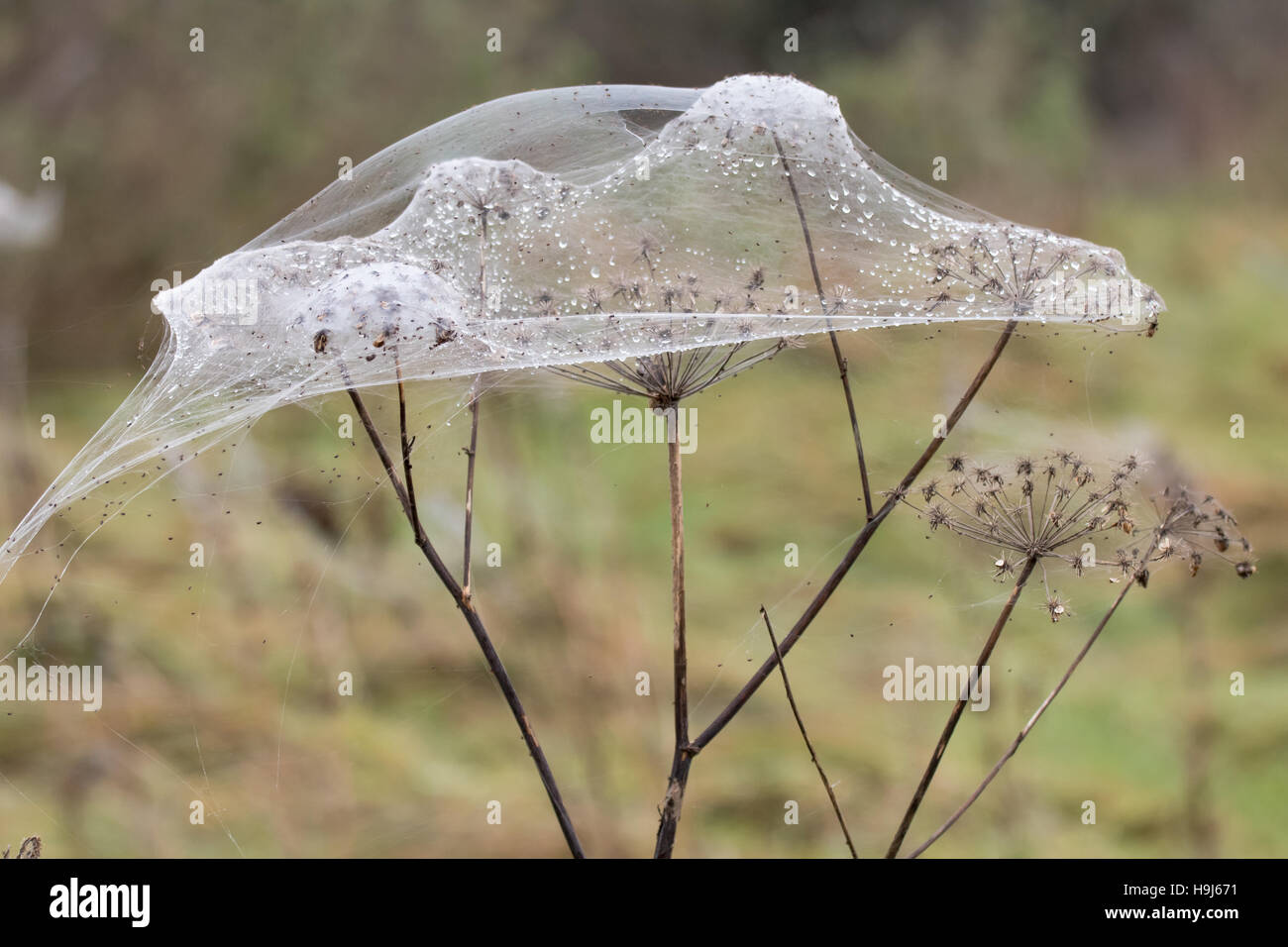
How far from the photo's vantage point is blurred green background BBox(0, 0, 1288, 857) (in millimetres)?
2174

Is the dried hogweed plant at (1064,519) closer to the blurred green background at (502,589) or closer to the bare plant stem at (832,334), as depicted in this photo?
the bare plant stem at (832,334)

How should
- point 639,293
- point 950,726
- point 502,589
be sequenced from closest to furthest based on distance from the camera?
point 950,726 → point 639,293 → point 502,589

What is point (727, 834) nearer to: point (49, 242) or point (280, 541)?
point (280, 541)

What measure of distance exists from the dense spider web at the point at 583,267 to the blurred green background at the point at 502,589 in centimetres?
32

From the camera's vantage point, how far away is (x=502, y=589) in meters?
2.34

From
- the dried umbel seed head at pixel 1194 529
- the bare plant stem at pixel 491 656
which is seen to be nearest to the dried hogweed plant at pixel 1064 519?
the dried umbel seed head at pixel 1194 529

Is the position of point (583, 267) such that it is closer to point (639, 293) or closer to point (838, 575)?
point (639, 293)

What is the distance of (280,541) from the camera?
2.77 m

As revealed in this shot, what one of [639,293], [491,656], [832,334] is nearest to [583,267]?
[639,293]

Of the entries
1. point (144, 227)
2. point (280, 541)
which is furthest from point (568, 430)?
point (144, 227)

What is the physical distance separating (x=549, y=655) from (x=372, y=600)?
0.69 m

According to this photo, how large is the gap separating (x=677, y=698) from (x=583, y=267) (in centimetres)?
32

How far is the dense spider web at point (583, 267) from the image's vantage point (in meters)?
0.70

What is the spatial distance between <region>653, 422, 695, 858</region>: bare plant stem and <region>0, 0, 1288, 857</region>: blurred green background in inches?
18.7
